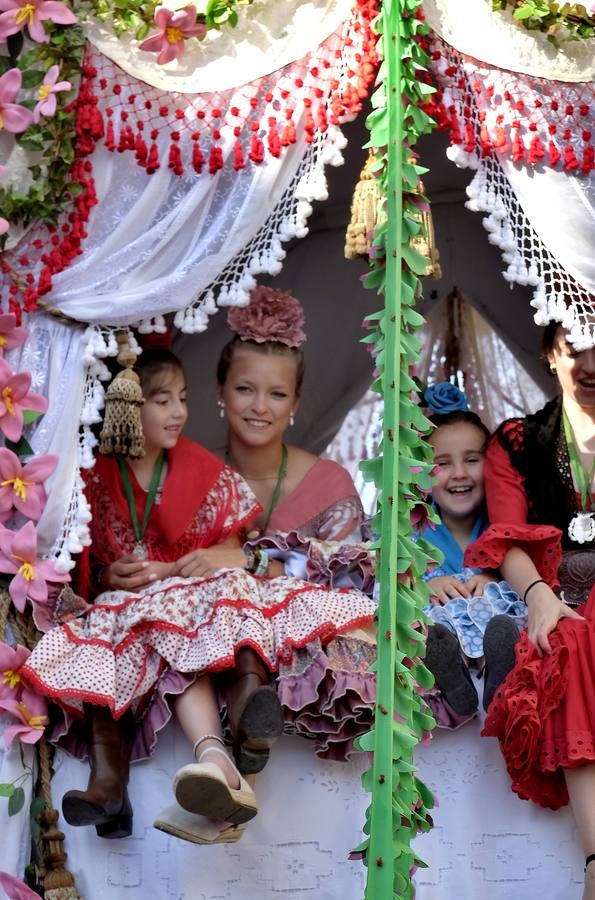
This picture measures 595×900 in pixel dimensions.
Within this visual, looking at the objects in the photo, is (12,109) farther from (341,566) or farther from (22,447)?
(341,566)

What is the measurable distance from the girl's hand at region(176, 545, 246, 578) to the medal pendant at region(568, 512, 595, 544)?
825mm

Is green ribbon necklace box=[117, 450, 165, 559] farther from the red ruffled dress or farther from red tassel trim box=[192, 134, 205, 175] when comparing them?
the red ruffled dress

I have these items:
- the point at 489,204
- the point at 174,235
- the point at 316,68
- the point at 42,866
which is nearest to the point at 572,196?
the point at 489,204

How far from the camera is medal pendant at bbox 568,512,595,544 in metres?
4.34

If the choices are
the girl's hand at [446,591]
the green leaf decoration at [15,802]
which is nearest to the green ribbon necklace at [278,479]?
the girl's hand at [446,591]

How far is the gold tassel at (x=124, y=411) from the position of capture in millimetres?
4160

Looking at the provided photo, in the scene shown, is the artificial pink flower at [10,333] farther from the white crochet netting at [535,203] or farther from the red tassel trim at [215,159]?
the white crochet netting at [535,203]

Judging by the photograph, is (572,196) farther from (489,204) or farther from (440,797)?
(440,797)

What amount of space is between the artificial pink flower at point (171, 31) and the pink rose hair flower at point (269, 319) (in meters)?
0.85

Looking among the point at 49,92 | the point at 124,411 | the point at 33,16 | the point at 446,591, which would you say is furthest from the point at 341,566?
the point at 33,16

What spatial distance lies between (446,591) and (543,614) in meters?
0.39

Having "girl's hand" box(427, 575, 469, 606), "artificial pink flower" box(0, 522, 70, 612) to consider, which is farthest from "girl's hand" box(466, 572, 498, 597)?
"artificial pink flower" box(0, 522, 70, 612)

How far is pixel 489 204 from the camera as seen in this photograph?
4.10 m

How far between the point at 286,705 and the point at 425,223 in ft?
3.91
